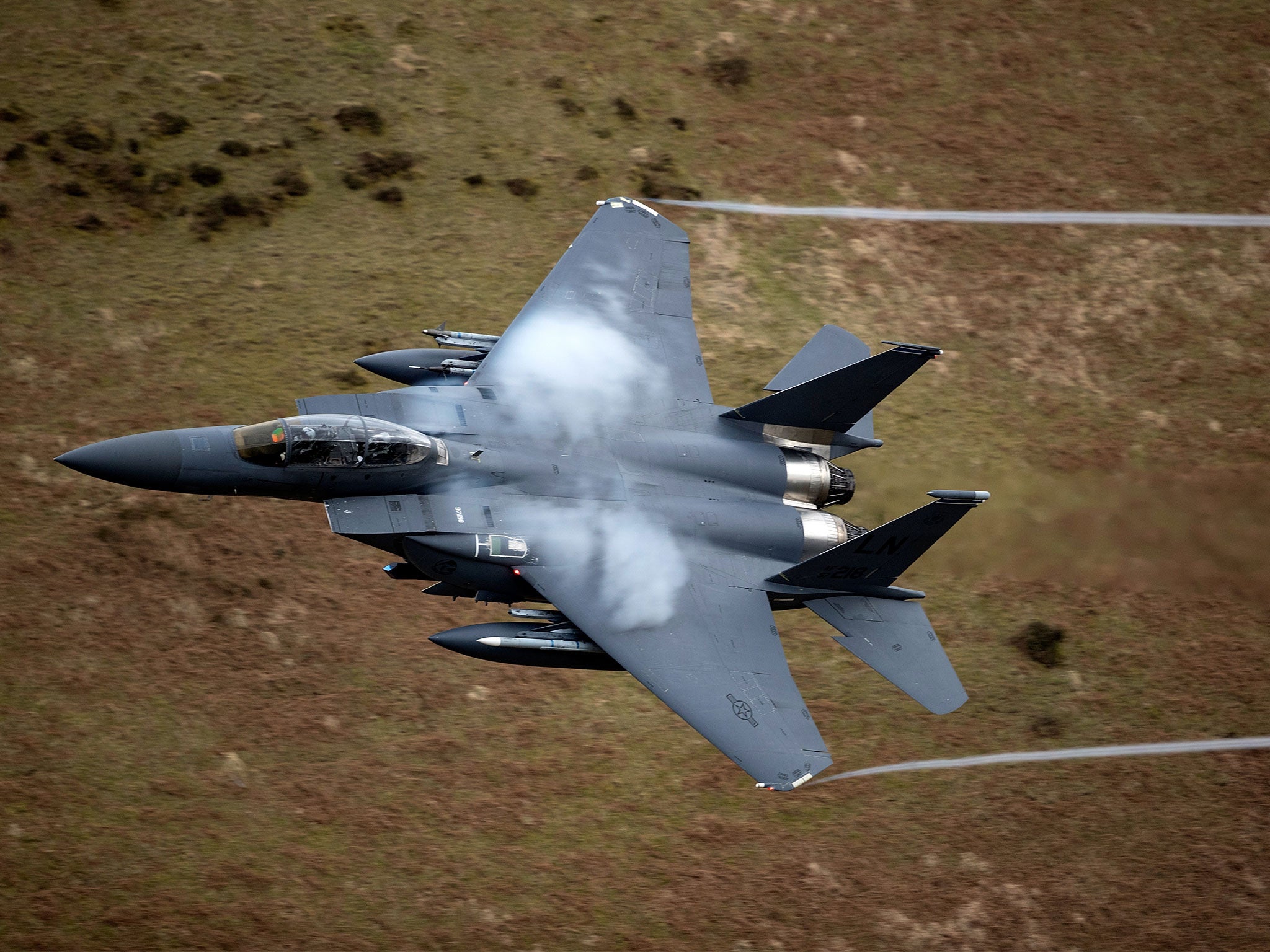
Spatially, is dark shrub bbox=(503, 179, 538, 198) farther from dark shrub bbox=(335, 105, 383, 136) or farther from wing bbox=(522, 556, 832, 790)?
wing bbox=(522, 556, 832, 790)

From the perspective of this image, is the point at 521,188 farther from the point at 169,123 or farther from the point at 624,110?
the point at 169,123

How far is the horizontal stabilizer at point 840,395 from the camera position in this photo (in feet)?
70.3

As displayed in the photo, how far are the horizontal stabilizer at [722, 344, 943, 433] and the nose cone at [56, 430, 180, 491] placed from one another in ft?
30.0

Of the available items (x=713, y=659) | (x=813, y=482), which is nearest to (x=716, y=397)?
(x=813, y=482)

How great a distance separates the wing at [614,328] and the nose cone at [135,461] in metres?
5.29

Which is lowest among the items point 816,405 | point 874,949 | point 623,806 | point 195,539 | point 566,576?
→ point 874,949

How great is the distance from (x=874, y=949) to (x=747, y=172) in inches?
733

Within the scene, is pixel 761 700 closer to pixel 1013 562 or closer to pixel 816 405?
pixel 816 405

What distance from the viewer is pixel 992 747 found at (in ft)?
83.8

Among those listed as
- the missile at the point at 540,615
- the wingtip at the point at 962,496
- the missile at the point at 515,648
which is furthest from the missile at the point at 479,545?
the wingtip at the point at 962,496

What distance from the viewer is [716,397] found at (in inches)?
1126

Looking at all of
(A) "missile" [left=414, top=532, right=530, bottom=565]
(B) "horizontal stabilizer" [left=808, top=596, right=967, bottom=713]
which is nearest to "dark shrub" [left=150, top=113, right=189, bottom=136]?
(A) "missile" [left=414, top=532, right=530, bottom=565]

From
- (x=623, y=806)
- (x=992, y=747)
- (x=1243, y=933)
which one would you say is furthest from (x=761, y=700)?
(x=1243, y=933)

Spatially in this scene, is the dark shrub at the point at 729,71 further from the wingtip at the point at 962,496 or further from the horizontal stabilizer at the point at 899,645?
the horizontal stabilizer at the point at 899,645
